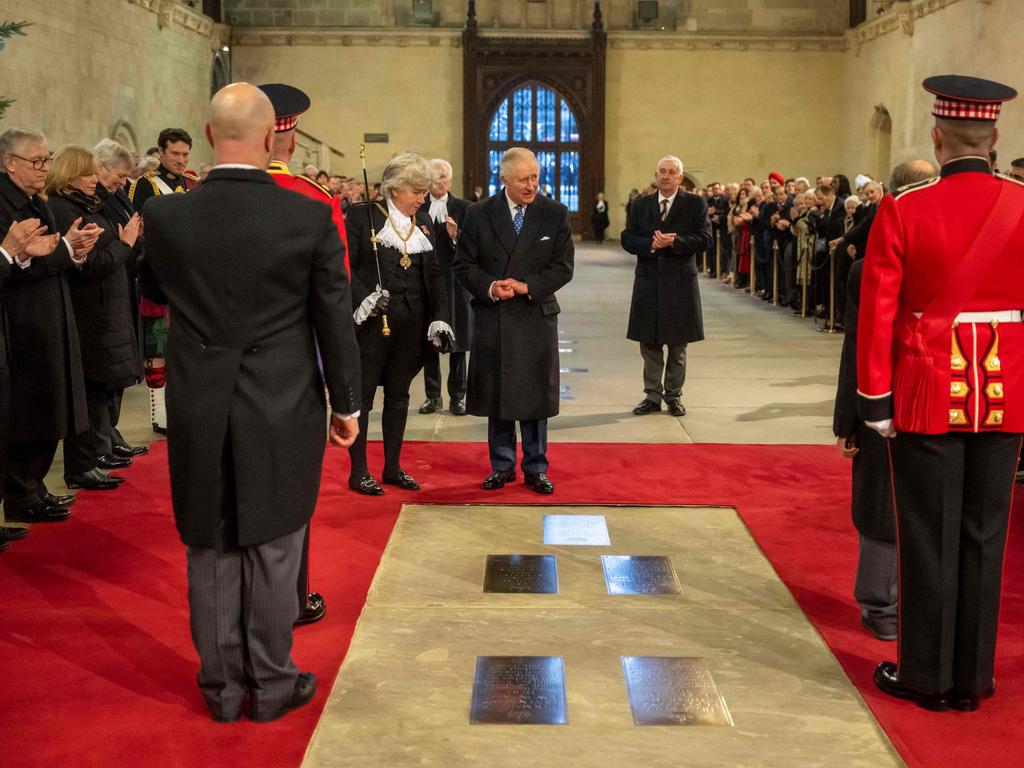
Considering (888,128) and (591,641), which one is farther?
(888,128)

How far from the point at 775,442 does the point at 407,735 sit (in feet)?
14.1

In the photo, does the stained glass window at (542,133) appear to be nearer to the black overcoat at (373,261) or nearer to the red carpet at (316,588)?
the red carpet at (316,588)

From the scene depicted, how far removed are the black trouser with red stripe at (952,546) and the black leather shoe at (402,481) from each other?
2938 mm

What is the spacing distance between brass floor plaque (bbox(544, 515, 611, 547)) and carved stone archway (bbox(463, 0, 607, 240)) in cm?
2381

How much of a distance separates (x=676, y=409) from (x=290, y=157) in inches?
181

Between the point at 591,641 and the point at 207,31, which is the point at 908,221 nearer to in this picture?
the point at 591,641

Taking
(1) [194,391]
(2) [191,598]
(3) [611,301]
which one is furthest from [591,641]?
(3) [611,301]

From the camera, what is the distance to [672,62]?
93.8 feet

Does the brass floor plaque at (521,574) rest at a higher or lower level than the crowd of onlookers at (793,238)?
lower

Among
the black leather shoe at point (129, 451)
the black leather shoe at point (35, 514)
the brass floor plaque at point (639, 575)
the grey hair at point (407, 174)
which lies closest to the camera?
the brass floor plaque at point (639, 575)

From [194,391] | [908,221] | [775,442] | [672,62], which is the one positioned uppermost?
[672,62]

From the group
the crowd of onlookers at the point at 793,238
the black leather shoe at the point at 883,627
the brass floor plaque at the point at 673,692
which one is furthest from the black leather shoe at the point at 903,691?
the crowd of onlookers at the point at 793,238

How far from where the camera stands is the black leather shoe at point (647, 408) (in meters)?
7.95

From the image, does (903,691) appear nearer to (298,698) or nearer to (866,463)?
(866,463)
